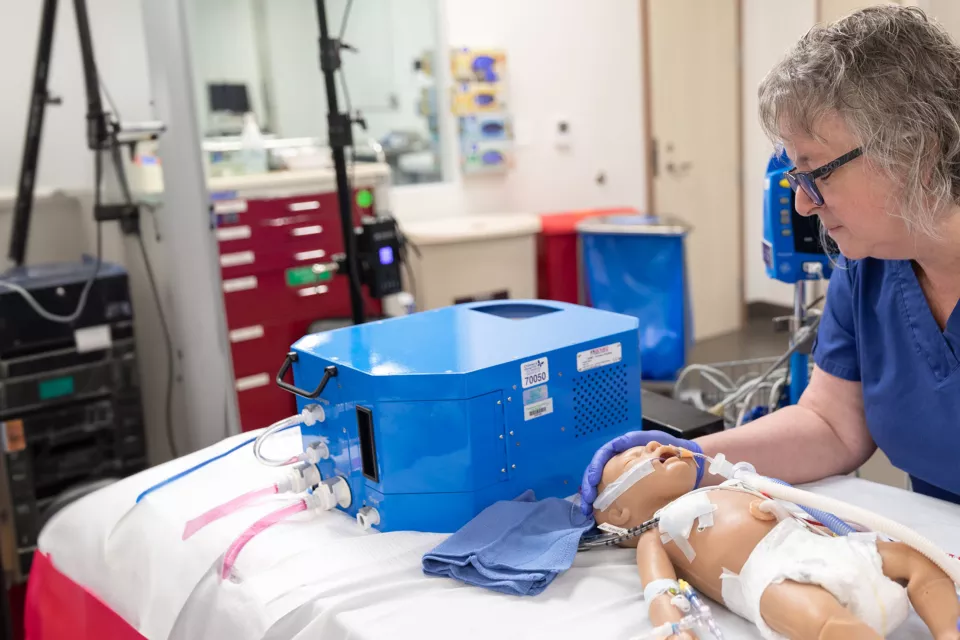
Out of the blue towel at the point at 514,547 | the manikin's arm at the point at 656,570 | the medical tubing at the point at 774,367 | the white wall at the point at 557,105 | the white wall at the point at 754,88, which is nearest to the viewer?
the manikin's arm at the point at 656,570

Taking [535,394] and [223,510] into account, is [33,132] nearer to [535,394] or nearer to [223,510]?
[223,510]

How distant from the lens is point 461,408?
3.36 feet

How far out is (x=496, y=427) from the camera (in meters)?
1.06

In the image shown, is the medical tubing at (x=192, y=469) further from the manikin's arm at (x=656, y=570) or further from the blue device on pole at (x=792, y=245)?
the blue device on pole at (x=792, y=245)

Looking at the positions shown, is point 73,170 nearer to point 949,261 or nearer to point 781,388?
point 781,388

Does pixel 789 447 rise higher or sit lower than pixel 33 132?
lower

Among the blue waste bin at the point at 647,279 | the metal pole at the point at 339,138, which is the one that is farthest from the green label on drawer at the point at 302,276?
the blue waste bin at the point at 647,279

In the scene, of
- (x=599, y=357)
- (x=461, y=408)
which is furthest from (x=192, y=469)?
(x=599, y=357)

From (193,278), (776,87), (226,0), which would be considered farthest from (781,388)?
(226,0)

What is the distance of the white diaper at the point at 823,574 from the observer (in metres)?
0.77

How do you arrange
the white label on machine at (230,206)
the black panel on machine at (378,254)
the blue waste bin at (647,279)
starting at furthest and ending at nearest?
the blue waste bin at (647,279), the white label on machine at (230,206), the black panel on machine at (378,254)

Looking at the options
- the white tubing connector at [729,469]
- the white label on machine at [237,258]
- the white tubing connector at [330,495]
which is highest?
the white label on machine at [237,258]

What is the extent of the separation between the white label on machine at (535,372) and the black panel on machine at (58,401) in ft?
5.80

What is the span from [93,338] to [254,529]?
1.63 meters
